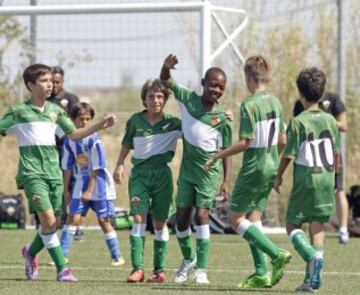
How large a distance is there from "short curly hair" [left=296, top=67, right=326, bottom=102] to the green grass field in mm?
1484

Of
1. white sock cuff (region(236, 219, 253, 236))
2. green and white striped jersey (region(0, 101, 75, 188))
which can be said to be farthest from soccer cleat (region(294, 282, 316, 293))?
green and white striped jersey (region(0, 101, 75, 188))

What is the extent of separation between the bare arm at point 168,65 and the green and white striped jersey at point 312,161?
1301mm

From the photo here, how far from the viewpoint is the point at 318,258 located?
9.94m

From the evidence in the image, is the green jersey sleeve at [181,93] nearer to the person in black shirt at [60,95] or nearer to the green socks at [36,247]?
the green socks at [36,247]

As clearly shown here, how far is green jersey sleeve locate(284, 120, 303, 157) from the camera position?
33.4ft

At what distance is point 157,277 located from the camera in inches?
438

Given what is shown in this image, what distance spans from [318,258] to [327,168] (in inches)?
29.2

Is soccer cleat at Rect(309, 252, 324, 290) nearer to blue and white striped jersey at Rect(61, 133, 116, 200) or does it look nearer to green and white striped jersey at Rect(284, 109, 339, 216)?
green and white striped jersey at Rect(284, 109, 339, 216)

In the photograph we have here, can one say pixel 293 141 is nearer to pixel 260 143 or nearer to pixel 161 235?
pixel 260 143

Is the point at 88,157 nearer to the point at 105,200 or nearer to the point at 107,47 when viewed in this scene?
the point at 105,200

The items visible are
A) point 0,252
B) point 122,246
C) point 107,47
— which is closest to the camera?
point 0,252

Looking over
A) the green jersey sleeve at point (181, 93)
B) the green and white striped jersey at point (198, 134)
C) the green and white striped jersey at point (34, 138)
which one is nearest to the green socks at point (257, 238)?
the green and white striped jersey at point (198, 134)

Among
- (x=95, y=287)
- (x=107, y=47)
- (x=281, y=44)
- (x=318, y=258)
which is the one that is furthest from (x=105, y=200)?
(x=281, y=44)

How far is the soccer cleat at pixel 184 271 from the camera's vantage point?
36.8 ft
